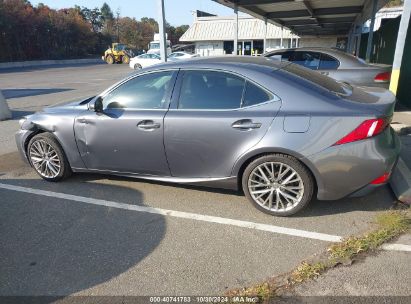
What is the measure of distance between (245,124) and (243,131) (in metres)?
0.07

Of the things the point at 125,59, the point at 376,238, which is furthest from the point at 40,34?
the point at 376,238

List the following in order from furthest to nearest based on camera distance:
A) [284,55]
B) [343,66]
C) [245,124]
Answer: [284,55] → [343,66] → [245,124]

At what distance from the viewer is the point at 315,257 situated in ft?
9.50

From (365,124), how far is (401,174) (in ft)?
4.44

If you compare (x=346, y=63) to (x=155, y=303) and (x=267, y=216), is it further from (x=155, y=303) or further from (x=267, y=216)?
(x=155, y=303)

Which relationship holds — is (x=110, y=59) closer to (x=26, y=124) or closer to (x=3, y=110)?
(x=3, y=110)

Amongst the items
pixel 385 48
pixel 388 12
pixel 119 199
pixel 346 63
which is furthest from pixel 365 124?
pixel 388 12

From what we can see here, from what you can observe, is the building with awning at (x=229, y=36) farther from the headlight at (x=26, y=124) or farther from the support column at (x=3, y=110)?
the headlight at (x=26, y=124)

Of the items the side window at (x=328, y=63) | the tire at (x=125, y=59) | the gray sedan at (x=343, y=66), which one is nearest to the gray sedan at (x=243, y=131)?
the gray sedan at (x=343, y=66)

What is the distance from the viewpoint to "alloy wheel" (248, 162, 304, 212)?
3.44m

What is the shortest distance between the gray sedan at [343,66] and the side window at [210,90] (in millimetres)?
3549

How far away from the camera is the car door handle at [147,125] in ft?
12.5

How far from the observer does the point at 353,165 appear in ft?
10.5

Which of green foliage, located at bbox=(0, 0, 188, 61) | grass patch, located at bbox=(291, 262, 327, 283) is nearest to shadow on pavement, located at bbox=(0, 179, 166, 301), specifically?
grass patch, located at bbox=(291, 262, 327, 283)
